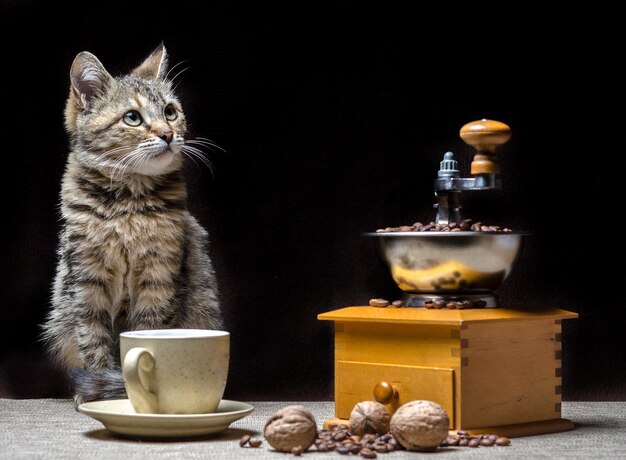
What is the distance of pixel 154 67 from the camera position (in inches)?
76.4

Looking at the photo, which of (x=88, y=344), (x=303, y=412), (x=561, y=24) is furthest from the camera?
(x=561, y=24)

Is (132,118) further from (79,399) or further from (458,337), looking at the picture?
(458,337)

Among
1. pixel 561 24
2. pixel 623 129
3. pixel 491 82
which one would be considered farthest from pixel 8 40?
pixel 623 129

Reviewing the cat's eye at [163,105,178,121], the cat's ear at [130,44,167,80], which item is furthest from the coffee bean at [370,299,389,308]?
the cat's ear at [130,44,167,80]

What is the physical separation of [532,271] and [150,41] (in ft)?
3.18

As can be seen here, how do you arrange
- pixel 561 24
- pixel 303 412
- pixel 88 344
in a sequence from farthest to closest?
pixel 561 24
pixel 88 344
pixel 303 412

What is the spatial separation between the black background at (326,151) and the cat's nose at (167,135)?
27cm

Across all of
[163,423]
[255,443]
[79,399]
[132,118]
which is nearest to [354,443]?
[255,443]

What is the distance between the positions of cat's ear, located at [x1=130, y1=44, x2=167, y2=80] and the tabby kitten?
0.07 meters

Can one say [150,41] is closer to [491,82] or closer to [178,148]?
[178,148]

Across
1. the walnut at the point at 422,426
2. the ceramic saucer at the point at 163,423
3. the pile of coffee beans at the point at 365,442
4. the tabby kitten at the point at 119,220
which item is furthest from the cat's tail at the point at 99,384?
the walnut at the point at 422,426

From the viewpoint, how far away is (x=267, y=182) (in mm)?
2053

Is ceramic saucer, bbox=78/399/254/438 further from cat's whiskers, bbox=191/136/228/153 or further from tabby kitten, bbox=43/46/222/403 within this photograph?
cat's whiskers, bbox=191/136/228/153

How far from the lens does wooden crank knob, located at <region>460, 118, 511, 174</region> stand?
60.9 inches
